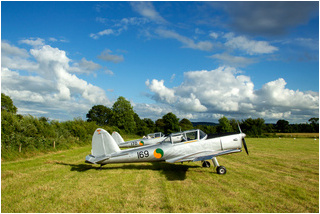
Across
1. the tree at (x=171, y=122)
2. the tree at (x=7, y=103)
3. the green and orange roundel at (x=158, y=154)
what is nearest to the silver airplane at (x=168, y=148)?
the green and orange roundel at (x=158, y=154)

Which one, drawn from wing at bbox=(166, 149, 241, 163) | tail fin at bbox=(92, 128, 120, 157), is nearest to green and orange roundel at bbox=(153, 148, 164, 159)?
wing at bbox=(166, 149, 241, 163)

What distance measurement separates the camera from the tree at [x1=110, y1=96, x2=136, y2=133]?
164ft

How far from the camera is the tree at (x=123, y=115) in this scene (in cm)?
4994

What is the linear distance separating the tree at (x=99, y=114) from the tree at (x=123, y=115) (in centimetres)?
1356

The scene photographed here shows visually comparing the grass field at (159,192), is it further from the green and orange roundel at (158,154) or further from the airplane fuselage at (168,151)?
the green and orange roundel at (158,154)

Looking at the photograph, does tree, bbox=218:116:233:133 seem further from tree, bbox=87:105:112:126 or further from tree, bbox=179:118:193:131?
tree, bbox=87:105:112:126

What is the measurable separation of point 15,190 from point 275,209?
23.6 ft

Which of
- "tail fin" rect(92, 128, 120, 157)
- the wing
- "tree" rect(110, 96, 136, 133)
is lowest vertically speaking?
the wing

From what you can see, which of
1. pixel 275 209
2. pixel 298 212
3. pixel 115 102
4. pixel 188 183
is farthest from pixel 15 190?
pixel 115 102

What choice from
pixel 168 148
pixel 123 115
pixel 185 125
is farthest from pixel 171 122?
pixel 168 148

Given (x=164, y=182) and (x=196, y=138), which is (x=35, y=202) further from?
(x=196, y=138)

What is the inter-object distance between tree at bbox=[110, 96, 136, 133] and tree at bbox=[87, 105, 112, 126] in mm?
13564

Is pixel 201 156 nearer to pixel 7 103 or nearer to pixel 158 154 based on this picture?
pixel 158 154

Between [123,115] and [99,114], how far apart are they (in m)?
17.9
